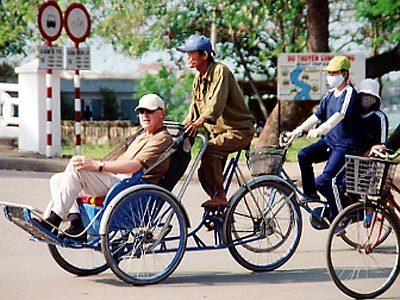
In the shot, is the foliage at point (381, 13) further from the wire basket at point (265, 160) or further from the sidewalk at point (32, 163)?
the wire basket at point (265, 160)

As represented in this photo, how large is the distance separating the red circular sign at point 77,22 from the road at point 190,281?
793cm

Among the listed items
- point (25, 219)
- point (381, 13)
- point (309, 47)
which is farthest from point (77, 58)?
point (25, 219)

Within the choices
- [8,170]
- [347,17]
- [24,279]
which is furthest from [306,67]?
[24,279]

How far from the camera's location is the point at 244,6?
68.2 ft

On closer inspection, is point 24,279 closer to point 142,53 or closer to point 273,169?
point 273,169

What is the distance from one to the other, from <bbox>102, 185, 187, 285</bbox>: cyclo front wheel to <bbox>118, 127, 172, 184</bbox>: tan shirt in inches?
8.4

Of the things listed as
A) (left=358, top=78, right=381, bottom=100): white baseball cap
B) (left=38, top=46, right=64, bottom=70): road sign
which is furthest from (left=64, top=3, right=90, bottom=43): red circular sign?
(left=358, top=78, right=381, bottom=100): white baseball cap

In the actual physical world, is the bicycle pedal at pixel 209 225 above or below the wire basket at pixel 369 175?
below

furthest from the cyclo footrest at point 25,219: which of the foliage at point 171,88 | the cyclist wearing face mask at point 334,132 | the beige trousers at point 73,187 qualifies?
the foliage at point 171,88

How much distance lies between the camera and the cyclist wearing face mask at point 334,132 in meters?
8.31

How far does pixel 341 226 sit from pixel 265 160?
1.21 m

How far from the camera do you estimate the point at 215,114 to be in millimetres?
7719

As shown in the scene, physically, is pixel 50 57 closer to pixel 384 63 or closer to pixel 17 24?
pixel 384 63

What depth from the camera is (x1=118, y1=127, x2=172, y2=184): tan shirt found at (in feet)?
24.5
